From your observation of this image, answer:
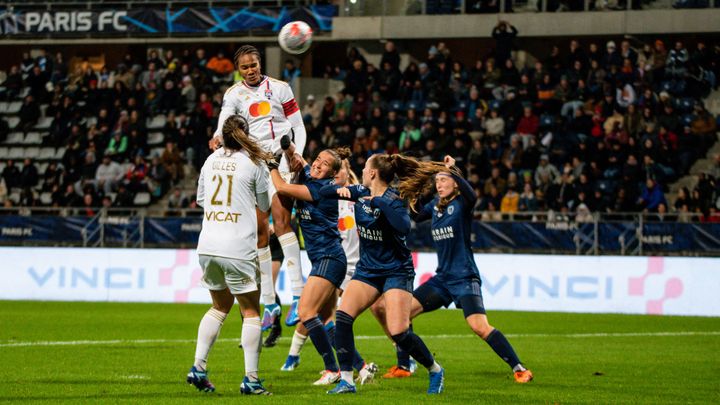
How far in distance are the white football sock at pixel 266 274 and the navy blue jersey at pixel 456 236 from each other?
7.03 feet

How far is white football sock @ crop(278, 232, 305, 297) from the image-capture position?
12.9 metres

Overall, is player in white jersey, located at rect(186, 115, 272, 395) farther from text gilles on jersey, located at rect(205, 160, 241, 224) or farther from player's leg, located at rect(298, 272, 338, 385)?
player's leg, located at rect(298, 272, 338, 385)

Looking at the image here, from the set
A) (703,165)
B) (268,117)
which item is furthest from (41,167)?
(268,117)

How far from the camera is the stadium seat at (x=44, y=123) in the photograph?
111 ft

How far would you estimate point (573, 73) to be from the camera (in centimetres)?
2775

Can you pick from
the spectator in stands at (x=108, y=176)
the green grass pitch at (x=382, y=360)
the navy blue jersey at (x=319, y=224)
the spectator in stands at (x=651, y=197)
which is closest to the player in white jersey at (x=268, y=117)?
the navy blue jersey at (x=319, y=224)

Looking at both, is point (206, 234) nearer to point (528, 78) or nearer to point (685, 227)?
point (685, 227)

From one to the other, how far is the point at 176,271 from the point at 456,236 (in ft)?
42.2

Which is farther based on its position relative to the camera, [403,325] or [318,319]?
[318,319]

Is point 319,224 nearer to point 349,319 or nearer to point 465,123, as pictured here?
point 349,319

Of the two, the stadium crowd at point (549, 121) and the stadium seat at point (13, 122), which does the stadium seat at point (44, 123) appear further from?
the stadium crowd at point (549, 121)

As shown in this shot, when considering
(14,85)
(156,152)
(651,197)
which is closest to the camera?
(651,197)

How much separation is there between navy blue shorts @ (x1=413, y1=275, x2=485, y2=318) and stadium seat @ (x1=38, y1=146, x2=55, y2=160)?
74.6 ft

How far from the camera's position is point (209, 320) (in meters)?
9.76
